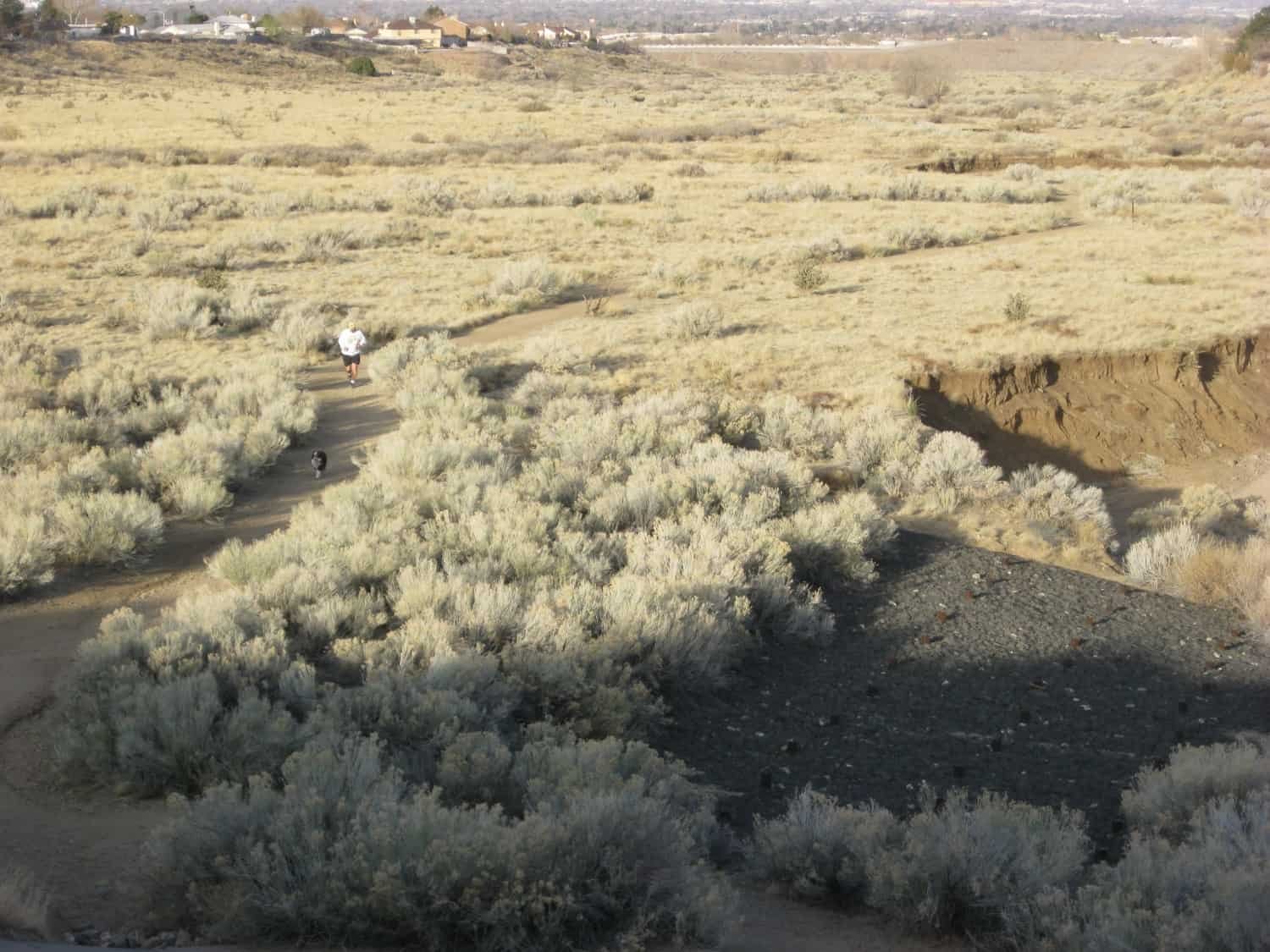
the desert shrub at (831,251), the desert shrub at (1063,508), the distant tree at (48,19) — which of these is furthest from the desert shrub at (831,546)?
the distant tree at (48,19)

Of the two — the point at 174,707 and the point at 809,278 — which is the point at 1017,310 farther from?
the point at 174,707

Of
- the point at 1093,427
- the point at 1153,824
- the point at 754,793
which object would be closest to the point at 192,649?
the point at 754,793

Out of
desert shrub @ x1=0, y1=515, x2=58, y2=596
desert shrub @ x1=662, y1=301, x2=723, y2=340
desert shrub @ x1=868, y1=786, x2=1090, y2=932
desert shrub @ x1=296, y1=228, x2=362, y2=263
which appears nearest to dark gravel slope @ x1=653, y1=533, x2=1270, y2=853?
desert shrub @ x1=868, y1=786, x2=1090, y2=932

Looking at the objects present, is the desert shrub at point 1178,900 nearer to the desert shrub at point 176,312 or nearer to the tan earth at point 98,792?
the tan earth at point 98,792

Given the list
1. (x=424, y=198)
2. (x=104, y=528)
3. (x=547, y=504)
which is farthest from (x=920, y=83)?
(x=104, y=528)

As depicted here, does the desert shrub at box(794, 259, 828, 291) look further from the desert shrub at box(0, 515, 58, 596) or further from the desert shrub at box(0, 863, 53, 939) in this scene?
Answer: the desert shrub at box(0, 863, 53, 939)

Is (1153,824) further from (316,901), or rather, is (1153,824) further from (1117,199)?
(1117,199)
